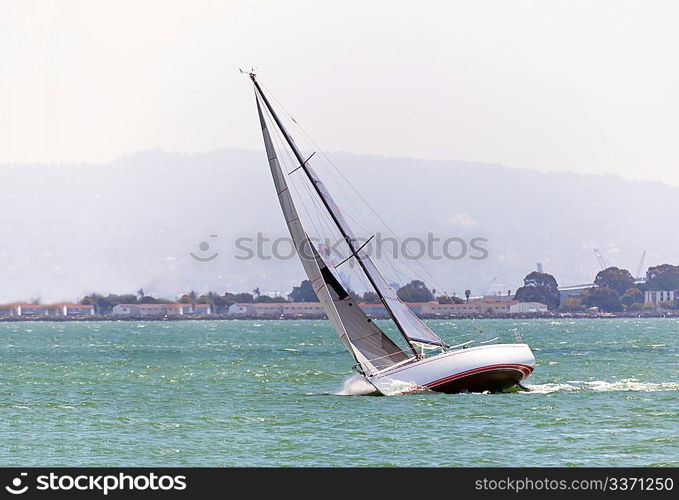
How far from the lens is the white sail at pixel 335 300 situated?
46281 mm

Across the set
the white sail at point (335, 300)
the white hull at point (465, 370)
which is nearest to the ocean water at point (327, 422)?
the white hull at point (465, 370)

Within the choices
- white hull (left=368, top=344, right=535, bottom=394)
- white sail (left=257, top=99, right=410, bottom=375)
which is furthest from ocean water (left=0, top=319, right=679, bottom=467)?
white sail (left=257, top=99, right=410, bottom=375)

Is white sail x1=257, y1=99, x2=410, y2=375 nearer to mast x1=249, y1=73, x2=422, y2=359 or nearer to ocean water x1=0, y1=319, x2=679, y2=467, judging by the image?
mast x1=249, y1=73, x2=422, y2=359

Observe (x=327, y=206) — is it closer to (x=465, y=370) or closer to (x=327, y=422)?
(x=465, y=370)

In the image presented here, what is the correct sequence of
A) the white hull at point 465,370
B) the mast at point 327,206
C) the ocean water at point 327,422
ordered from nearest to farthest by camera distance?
the ocean water at point 327,422 → the white hull at point 465,370 → the mast at point 327,206

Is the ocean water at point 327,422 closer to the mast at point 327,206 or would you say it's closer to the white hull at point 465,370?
the white hull at point 465,370

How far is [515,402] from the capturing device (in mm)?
44125

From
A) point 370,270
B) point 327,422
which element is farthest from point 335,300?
point 327,422

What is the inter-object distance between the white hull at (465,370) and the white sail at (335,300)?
1608mm

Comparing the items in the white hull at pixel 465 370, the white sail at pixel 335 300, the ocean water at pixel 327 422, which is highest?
the white sail at pixel 335 300
